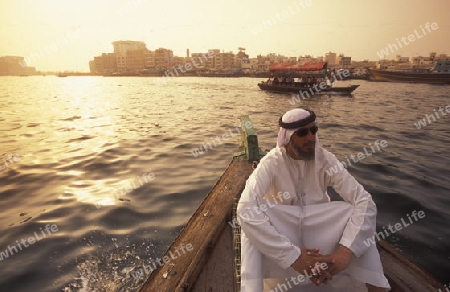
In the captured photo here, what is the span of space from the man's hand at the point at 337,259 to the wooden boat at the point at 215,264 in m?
0.86

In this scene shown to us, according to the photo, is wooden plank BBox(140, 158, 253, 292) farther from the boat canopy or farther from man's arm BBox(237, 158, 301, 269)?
the boat canopy

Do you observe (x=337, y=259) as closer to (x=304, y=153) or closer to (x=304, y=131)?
(x=304, y=153)

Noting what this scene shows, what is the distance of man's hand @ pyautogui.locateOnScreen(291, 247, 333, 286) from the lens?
6.56 feet

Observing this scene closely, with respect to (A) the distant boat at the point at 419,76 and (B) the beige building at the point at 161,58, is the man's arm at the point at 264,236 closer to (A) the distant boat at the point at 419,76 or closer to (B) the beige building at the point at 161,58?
(A) the distant boat at the point at 419,76

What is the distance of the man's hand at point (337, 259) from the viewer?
6.58ft

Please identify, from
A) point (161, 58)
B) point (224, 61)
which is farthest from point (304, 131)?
point (161, 58)

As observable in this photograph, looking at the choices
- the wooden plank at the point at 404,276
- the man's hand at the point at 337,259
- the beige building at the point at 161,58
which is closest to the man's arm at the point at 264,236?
the man's hand at the point at 337,259

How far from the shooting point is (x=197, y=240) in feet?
10.8

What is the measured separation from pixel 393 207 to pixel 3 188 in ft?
32.3

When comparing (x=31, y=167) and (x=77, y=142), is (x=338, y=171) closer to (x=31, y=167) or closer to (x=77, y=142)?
(x=31, y=167)

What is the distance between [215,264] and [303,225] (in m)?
1.22

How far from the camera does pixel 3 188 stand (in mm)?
6941

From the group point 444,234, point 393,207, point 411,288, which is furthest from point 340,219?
point 393,207

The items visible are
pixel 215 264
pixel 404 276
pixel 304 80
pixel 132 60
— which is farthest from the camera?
pixel 132 60
